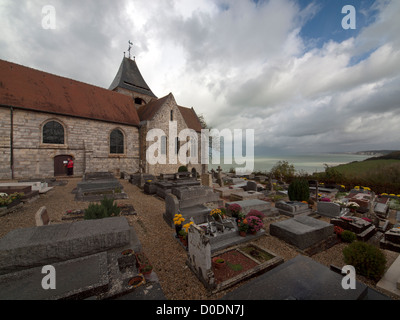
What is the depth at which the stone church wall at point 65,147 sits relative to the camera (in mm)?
12562

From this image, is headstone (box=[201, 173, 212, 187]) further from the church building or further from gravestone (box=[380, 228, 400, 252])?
gravestone (box=[380, 228, 400, 252])

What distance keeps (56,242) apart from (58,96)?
1765 centimetres

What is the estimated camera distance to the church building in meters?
12.7

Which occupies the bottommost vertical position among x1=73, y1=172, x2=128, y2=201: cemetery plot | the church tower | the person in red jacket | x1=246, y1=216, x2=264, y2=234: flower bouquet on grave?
x1=246, y1=216, x2=264, y2=234: flower bouquet on grave

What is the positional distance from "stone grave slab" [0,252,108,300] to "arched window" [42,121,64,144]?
15.9 m

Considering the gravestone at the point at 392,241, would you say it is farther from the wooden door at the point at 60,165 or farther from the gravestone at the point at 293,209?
the wooden door at the point at 60,165

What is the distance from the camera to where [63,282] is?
2.30 meters

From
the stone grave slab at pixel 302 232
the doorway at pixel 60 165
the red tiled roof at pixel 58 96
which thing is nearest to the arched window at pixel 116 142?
the red tiled roof at pixel 58 96

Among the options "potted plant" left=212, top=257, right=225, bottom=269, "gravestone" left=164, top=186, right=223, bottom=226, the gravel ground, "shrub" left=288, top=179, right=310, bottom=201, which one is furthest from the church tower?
"potted plant" left=212, top=257, right=225, bottom=269

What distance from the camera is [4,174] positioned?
39.8 ft

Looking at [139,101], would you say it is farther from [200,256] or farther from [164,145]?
[200,256]

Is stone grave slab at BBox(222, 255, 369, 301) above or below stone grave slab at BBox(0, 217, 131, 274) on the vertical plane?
below

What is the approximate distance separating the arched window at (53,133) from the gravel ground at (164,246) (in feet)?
27.8

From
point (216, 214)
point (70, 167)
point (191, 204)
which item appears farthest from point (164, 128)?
point (216, 214)
